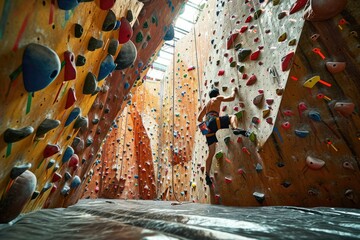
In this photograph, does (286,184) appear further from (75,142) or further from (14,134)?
(14,134)

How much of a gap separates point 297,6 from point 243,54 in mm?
772

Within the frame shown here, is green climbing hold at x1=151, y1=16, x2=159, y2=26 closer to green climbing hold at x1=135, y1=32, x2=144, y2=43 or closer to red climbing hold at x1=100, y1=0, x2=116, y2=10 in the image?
green climbing hold at x1=135, y1=32, x2=144, y2=43

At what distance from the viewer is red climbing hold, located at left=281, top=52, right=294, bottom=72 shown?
1.84 m

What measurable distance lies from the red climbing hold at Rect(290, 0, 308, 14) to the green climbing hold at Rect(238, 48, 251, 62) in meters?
0.66

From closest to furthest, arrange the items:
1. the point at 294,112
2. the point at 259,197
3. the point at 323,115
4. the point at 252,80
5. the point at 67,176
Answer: the point at 67,176
the point at 323,115
the point at 294,112
the point at 259,197
the point at 252,80

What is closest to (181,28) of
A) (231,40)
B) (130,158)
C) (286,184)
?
(130,158)

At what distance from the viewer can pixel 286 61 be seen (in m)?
1.87

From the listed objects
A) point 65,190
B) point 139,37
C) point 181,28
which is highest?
point 181,28

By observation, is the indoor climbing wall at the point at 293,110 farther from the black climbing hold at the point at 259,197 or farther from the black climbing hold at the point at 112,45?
the black climbing hold at the point at 112,45

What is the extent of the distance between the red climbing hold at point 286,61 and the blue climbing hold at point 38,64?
1.80 m

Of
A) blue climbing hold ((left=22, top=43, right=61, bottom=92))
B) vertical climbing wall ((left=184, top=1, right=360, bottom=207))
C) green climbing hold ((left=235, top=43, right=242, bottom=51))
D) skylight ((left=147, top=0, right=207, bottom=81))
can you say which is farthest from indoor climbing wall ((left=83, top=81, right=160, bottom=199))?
blue climbing hold ((left=22, top=43, right=61, bottom=92))


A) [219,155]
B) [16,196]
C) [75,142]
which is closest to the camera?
[16,196]

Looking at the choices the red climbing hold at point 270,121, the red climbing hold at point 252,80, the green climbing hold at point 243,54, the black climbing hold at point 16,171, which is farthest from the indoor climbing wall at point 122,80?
the red climbing hold at point 270,121

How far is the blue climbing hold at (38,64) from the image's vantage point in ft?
1.82
